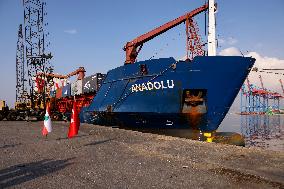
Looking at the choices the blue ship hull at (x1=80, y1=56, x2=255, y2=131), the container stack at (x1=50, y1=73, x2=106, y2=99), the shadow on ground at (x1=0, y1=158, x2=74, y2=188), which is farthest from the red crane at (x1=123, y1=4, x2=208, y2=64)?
the shadow on ground at (x1=0, y1=158, x2=74, y2=188)

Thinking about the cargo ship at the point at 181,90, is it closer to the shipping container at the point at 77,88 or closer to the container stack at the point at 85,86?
the container stack at the point at 85,86

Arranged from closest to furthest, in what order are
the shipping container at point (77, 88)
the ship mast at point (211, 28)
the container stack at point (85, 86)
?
the ship mast at point (211, 28) < the container stack at point (85, 86) < the shipping container at point (77, 88)

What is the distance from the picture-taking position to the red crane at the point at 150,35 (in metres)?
18.5

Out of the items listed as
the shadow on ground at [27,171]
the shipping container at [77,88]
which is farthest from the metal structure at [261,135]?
the shadow on ground at [27,171]

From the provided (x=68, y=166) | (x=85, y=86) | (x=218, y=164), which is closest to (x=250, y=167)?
(x=218, y=164)

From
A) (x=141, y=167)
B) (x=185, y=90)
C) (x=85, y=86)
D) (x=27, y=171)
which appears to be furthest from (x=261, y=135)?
(x=27, y=171)

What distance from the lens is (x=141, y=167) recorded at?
6.52 meters

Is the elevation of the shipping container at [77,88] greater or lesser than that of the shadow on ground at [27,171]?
greater

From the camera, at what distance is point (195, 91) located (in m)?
14.1

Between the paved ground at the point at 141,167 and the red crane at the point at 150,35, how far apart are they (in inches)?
463

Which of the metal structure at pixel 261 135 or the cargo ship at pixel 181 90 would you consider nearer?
the cargo ship at pixel 181 90

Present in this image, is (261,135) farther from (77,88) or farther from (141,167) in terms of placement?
(141,167)

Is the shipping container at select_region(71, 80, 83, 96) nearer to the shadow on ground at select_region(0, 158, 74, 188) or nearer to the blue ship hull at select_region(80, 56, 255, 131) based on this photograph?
the blue ship hull at select_region(80, 56, 255, 131)

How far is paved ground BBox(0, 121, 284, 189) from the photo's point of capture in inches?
206
